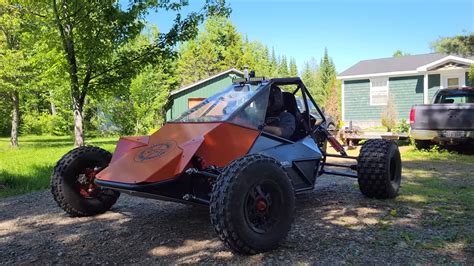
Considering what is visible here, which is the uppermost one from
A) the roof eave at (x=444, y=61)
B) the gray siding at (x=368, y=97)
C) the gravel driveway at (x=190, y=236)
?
the roof eave at (x=444, y=61)

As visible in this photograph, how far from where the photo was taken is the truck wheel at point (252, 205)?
3527 millimetres

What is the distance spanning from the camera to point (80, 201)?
5.38 m

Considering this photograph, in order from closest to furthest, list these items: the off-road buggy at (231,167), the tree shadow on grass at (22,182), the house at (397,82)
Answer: the off-road buggy at (231,167) < the tree shadow on grass at (22,182) < the house at (397,82)

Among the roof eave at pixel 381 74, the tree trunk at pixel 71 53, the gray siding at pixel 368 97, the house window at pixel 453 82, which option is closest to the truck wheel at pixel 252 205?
the tree trunk at pixel 71 53

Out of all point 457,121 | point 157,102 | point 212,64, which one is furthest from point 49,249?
point 212,64

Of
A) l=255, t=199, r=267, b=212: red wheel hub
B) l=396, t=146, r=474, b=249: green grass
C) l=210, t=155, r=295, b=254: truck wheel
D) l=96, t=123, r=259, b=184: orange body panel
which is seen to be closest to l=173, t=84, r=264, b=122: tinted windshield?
l=96, t=123, r=259, b=184: orange body panel

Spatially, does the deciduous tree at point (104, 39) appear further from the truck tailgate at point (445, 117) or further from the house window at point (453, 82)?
the house window at point (453, 82)

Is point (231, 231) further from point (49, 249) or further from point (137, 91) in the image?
point (137, 91)

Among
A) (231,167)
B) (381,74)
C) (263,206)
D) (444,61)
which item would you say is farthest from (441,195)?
(381,74)

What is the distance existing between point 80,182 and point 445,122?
9314mm

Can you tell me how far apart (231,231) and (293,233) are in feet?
3.78

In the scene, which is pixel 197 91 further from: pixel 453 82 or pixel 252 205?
pixel 252 205

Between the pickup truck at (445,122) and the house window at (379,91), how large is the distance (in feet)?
40.1

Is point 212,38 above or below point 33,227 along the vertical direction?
above
